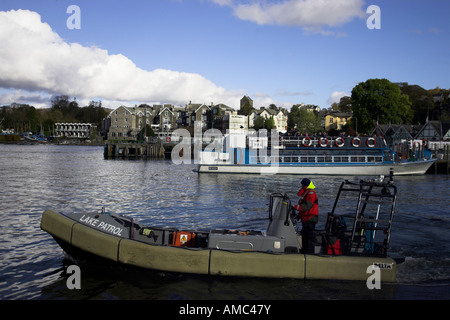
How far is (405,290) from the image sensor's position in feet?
33.2

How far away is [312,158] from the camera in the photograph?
141ft

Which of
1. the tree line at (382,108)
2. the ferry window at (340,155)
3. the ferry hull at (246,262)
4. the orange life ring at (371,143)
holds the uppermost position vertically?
the tree line at (382,108)

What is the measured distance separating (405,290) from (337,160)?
33824 millimetres

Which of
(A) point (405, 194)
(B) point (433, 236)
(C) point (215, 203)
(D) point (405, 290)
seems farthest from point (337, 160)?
(D) point (405, 290)

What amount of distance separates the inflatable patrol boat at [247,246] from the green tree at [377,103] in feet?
244

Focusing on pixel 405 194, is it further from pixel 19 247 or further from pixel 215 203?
pixel 19 247

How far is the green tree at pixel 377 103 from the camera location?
80750mm

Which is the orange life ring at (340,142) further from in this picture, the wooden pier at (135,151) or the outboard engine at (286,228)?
the wooden pier at (135,151)

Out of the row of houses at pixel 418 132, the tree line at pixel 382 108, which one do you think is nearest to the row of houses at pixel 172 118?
the tree line at pixel 382 108

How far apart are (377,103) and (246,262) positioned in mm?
78810

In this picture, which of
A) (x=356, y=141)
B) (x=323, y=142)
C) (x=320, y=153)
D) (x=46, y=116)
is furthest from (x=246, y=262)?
(x=46, y=116)

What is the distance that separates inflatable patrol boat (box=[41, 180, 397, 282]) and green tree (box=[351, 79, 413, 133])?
74.4 meters
